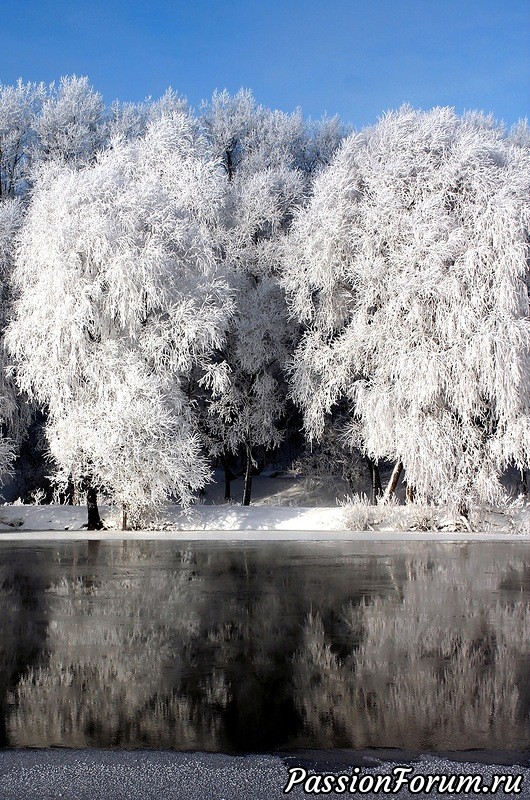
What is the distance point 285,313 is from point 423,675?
22942mm

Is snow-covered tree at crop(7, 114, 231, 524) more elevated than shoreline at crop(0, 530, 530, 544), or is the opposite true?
snow-covered tree at crop(7, 114, 231, 524)

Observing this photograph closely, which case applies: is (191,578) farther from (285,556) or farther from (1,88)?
(1,88)

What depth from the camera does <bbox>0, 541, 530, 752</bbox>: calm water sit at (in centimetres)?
550

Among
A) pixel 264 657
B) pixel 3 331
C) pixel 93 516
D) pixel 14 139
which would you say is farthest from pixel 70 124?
pixel 264 657

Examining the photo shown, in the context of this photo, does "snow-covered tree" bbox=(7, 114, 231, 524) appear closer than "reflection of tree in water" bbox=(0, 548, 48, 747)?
No

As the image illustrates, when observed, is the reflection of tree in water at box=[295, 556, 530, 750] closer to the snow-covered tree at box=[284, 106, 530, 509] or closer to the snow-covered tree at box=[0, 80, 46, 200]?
the snow-covered tree at box=[284, 106, 530, 509]

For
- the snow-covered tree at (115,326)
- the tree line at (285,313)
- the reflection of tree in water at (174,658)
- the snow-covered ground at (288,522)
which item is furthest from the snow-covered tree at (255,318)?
the reflection of tree in water at (174,658)

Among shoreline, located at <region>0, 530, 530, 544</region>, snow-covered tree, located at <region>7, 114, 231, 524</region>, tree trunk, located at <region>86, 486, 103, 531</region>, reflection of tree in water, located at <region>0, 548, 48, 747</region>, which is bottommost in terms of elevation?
shoreline, located at <region>0, 530, 530, 544</region>

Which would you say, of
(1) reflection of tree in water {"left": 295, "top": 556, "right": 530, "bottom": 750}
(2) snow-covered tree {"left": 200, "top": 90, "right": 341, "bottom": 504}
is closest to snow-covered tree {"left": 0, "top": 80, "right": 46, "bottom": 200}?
(2) snow-covered tree {"left": 200, "top": 90, "right": 341, "bottom": 504}

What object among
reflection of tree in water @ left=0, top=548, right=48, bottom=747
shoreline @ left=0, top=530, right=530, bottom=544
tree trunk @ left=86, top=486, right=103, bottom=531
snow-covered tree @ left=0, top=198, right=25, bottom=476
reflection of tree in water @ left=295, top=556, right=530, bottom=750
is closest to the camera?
reflection of tree in water @ left=295, top=556, right=530, bottom=750

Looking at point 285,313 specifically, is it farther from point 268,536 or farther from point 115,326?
point 268,536

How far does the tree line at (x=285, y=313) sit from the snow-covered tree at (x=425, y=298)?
2.5 inches

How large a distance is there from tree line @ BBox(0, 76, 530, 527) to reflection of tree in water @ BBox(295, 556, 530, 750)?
41.3 feet

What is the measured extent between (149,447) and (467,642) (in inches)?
619
